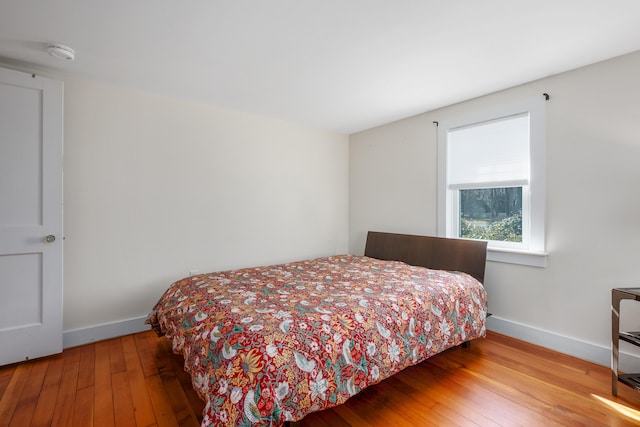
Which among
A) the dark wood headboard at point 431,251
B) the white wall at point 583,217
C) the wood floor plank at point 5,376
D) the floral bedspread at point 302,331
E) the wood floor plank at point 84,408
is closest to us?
the floral bedspread at point 302,331

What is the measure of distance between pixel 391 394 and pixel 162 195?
259 cm

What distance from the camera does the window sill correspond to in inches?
97.9

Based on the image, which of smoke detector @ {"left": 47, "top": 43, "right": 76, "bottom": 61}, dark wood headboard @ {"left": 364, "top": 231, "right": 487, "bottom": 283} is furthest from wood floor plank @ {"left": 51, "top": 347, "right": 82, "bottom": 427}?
dark wood headboard @ {"left": 364, "top": 231, "right": 487, "bottom": 283}

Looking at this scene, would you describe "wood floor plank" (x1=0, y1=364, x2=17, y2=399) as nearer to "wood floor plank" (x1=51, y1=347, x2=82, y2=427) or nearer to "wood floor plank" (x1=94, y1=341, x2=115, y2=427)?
"wood floor plank" (x1=51, y1=347, x2=82, y2=427)

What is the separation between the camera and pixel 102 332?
260 cm

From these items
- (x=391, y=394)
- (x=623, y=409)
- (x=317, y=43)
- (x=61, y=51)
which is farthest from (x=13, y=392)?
(x=623, y=409)

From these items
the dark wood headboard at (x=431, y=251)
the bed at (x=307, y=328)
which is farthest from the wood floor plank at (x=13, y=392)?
the dark wood headboard at (x=431, y=251)

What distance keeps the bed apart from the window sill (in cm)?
19

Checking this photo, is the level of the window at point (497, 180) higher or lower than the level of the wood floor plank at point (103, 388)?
higher

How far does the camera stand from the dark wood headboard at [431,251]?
108 inches

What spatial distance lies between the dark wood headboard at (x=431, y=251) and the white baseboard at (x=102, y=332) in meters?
2.60

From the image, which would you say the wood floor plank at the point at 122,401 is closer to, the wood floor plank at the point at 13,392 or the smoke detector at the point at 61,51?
the wood floor plank at the point at 13,392

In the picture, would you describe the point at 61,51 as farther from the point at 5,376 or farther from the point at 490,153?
the point at 490,153

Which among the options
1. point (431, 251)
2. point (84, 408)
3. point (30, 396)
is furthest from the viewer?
point (431, 251)
